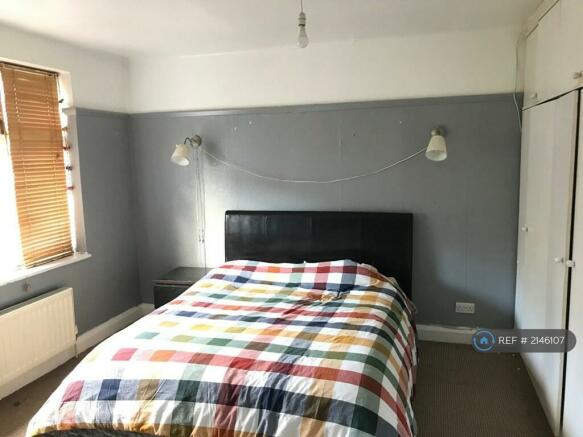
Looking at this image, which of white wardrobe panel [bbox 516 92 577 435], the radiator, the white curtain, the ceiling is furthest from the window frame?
white wardrobe panel [bbox 516 92 577 435]

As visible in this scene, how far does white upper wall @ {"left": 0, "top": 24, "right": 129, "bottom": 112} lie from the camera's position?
9.69 ft

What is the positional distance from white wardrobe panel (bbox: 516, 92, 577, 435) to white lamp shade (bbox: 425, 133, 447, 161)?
532 millimetres

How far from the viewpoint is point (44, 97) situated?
3.27 meters

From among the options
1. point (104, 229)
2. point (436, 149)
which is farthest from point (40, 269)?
point (436, 149)

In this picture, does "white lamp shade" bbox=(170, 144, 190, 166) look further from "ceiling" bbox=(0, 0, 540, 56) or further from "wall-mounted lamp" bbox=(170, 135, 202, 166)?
"ceiling" bbox=(0, 0, 540, 56)

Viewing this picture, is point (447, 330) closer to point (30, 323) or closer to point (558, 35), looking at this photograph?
point (558, 35)

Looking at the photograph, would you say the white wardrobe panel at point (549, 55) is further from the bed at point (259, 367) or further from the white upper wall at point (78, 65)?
the white upper wall at point (78, 65)

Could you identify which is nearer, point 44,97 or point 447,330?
point 44,97

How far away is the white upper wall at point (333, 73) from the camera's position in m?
3.21

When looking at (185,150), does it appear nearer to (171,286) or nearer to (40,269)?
(171,286)

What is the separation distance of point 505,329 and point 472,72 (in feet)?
6.27

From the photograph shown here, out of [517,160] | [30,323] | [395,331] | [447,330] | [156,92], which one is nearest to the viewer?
[395,331]

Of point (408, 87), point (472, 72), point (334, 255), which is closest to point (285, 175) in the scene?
point (334, 255)

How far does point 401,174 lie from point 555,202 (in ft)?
4.11
